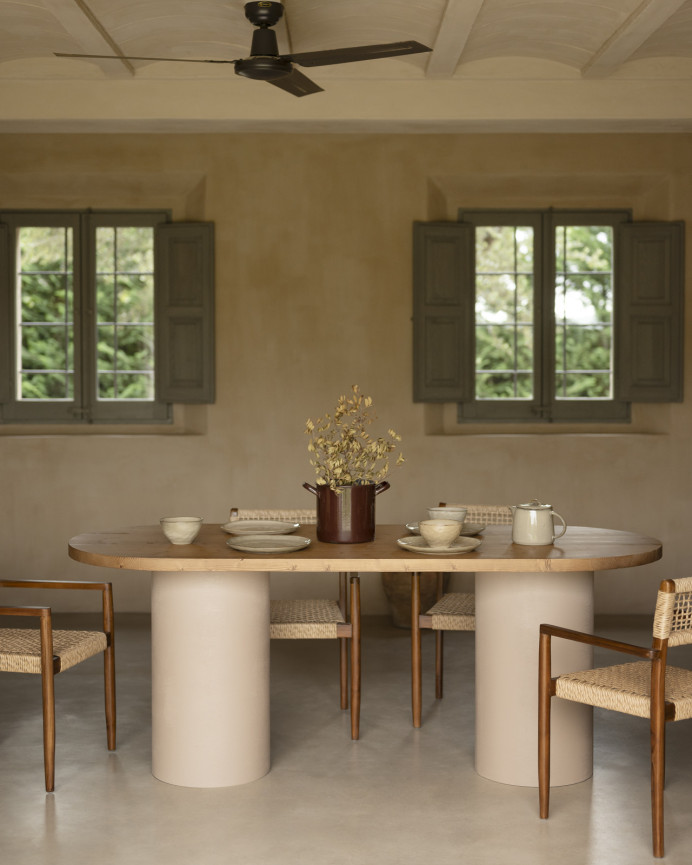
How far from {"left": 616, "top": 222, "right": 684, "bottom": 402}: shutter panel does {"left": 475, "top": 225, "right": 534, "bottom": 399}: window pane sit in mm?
607

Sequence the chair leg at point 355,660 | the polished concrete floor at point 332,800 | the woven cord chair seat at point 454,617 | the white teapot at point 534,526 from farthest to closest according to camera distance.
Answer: the woven cord chair seat at point 454,617 < the chair leg at point 355,660 < the white teapot at point 534,526 < the polished concrete floor at point 332,800

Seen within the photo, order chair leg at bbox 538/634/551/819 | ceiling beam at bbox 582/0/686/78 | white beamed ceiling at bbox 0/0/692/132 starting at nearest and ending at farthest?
chair leg at bbox 538/634/551/819 → ceiling beam at bbox 582/0/686/78 → white beamed ceiling at bbox 0/0/692/132

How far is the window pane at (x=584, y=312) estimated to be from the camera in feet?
21.1

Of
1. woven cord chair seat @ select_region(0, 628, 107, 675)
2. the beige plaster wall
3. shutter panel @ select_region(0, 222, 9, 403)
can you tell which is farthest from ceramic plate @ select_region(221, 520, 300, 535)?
shutter panel @ select_region(0, 222, 9, 403)

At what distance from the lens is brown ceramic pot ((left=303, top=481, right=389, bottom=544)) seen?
352 centimetres

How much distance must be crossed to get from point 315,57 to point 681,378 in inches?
136

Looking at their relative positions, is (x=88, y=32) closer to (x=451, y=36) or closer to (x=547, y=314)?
(x=451, y=36)

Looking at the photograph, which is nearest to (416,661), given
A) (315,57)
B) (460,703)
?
(460,703)

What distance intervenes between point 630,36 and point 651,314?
5.73 feet

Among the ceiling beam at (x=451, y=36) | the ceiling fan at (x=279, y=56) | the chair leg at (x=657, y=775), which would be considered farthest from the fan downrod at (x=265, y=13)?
the chair leg at (x=657, y=775)

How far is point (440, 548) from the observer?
3299mm

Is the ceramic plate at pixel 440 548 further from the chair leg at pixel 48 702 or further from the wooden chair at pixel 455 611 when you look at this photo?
the chair leg at pixel 48 702

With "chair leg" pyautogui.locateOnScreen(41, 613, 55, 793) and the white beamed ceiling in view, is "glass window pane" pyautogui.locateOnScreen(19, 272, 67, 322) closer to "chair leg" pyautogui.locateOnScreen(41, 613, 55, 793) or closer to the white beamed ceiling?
the white beamed ceiling

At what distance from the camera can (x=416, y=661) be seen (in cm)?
394
